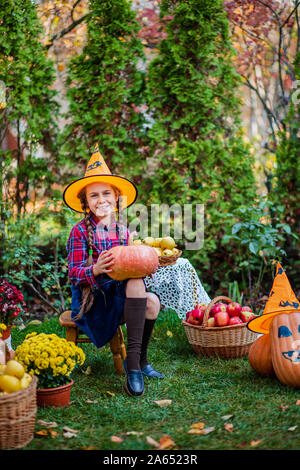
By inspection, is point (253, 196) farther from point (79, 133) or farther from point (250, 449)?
point (250, 449)

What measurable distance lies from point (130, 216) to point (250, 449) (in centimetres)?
349

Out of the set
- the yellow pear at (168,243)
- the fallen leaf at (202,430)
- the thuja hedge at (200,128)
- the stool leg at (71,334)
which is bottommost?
the fallen leaf at (202,430)

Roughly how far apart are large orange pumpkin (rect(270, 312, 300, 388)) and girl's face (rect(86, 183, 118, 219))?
1.39 m

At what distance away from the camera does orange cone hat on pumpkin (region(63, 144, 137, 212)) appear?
3.18 m

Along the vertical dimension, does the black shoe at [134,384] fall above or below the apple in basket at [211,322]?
below

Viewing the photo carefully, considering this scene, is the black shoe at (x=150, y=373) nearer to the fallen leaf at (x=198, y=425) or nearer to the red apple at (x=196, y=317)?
the red apple at (x=196, y=317)

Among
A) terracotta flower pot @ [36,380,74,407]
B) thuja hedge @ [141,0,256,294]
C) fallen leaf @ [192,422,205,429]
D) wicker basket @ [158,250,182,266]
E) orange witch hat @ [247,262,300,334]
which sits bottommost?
fallen leaf @ [192,422,205,429]

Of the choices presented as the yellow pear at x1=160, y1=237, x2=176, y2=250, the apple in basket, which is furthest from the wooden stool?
the yellow pear at x1=160, y1=237, x2=176, y2=250

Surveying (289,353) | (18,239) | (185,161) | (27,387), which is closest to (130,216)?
(185,161)

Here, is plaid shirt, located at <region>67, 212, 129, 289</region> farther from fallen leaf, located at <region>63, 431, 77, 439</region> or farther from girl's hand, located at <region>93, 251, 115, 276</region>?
fallen leaf, located at <region>63, 431, 77, 439</region>

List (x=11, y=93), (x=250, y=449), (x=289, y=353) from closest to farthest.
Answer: (x=250, y=449), (x=289, y=353), (x=11, y=93)

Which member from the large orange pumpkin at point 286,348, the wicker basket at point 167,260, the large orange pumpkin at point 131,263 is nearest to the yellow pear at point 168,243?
the wicker basket at point 167,260

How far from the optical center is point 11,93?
5062mm

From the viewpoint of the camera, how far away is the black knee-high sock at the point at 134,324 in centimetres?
285
